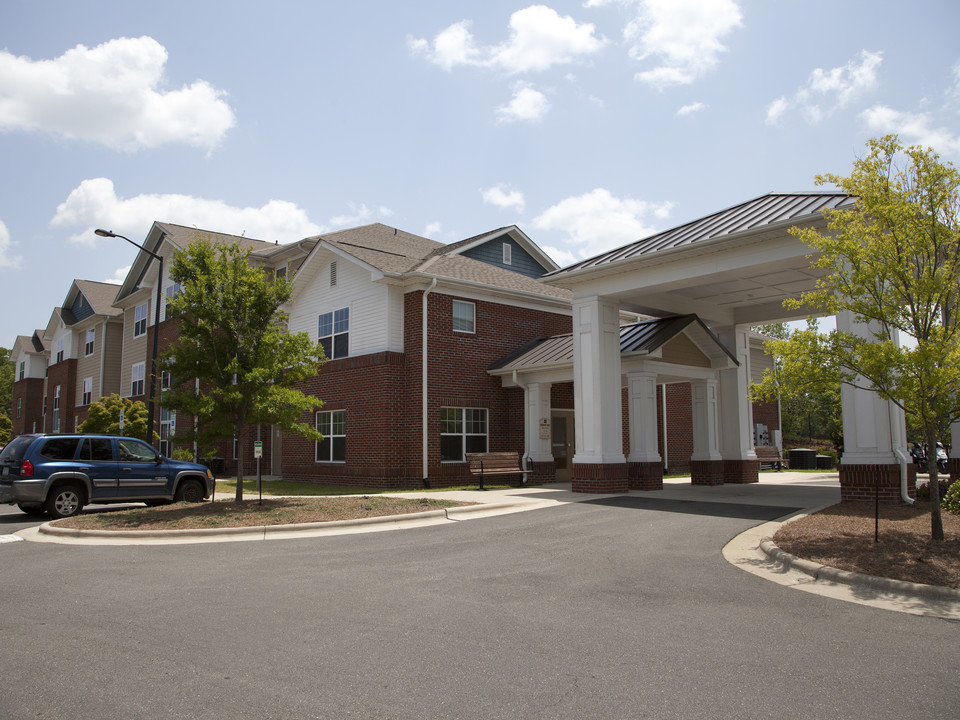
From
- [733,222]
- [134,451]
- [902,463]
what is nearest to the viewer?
[902,463]

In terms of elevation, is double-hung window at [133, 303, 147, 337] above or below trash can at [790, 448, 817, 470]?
above

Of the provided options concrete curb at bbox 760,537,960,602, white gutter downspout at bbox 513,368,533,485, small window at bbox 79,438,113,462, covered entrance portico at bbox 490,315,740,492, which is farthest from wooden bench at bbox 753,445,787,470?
small window at bbox 79,438,113,462

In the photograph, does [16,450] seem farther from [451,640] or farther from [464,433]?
[451,640]

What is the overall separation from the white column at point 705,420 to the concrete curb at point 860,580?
1227 centimetres

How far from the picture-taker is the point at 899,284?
9.45m

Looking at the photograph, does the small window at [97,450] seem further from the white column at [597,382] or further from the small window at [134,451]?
the white column at [597,382]

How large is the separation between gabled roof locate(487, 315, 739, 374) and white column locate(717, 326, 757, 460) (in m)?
0.78

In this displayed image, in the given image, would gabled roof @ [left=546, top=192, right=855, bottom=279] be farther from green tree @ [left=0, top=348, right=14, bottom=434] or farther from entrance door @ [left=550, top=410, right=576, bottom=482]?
green tree @ [left=0, top=348, right=14, bottom=434]

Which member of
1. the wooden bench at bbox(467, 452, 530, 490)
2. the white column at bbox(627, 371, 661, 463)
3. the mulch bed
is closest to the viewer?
the mulch bed

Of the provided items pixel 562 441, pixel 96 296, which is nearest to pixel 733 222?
pixel 562 441

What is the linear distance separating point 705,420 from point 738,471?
192 cm

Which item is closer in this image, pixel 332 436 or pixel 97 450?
pixel 97 450

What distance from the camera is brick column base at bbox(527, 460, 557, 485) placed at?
22000 mm

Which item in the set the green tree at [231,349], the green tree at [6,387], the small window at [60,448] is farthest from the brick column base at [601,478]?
the green tree at [6,387]
